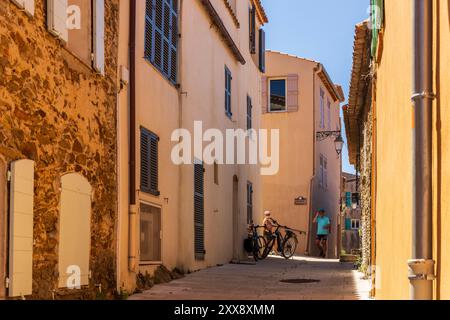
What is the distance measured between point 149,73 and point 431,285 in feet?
26.6

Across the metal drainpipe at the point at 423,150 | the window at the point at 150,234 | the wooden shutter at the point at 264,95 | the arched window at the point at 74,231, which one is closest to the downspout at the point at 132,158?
the window at the point at 150,234

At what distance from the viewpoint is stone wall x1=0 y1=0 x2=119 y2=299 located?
22.8 ft

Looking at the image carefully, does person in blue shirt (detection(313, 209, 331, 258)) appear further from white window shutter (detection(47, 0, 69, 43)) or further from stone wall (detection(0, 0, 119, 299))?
white window shutter (detection(47, 0, 69, 43))

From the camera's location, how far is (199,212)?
14383 millimetres

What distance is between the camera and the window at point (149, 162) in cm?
1106

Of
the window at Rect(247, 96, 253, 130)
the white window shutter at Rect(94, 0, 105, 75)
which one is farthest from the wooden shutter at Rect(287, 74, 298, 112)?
the white window shutter at Rect(94, 0, 105, 75)

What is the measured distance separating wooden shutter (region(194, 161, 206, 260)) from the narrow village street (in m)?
0.44

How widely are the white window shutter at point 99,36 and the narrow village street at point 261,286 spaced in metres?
3.03

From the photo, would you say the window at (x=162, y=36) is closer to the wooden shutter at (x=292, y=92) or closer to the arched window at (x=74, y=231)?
the arched window at (x=74, y=231)

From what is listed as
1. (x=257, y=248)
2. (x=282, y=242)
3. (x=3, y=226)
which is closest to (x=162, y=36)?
(x=3, y=226)

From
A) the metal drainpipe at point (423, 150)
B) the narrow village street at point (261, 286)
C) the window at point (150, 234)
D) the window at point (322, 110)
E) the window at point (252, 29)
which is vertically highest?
the window at point (252, 29)

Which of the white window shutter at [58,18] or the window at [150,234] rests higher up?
the white window shutter at [58,18]
